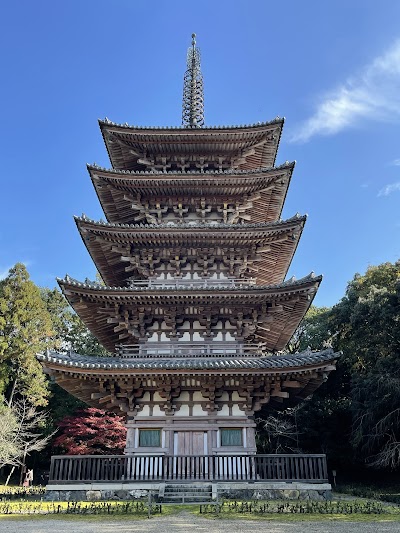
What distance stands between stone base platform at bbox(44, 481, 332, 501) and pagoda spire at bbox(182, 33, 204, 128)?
753 inches

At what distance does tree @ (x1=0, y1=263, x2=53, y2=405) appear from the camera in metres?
38.7

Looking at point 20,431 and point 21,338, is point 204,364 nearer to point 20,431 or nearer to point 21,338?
point 20,431

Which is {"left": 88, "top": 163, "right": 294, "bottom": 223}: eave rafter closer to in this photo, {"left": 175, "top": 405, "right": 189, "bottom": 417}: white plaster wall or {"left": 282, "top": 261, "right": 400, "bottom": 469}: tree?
{"left": 175, "top": 405, "right": 189, "bottom": 417}: white plaster wall

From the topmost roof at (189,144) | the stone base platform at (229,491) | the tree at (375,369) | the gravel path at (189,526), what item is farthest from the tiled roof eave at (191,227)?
the tree at (375,369)

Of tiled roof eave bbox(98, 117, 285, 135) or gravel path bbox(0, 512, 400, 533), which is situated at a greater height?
tiled roof eave bbox(98, 117, 285, 135)

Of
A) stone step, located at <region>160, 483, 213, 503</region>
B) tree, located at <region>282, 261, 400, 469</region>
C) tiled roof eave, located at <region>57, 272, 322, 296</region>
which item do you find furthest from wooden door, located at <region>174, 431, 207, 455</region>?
tree, located at <region>282, 261, 400, 469</region>

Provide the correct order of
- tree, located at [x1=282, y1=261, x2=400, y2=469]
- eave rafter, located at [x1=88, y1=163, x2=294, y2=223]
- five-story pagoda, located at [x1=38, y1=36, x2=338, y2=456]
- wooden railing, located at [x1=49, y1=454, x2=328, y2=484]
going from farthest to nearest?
1. tree, located at [x1=282, y1=261, x2=400, y2=469]
2. eave rafter, located at [x1=88, y1=163, x2=294, y2=223]
3. five-story pagoda, located at [x1=38, y1=36, x2=338, y2=456]
4. wooden railing, located at [x1=49, y1=454, x2=328, y2=484]

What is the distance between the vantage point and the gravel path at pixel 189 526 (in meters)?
9.25

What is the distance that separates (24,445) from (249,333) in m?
26.4

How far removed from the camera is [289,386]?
1620 cm

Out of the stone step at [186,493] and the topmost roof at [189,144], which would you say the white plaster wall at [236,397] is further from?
the topmost roof at [189,144]

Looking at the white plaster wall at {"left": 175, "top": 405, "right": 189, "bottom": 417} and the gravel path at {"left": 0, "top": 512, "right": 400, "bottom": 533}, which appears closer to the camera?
the gravel path at {"left": 0, "top": 512, "right": 400, "bottom": 533}

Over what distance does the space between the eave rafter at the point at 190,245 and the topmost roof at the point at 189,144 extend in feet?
16.6

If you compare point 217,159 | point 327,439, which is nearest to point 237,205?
point 217,159
